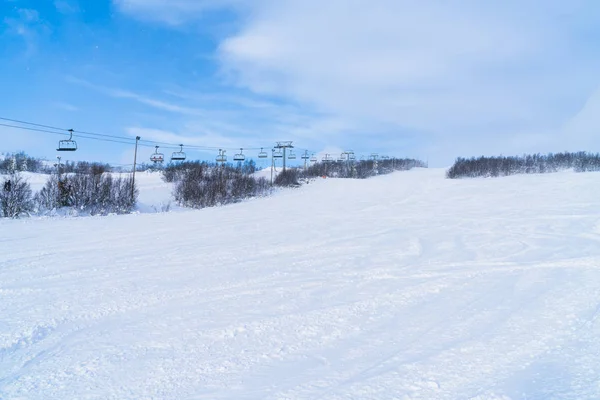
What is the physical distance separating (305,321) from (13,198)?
21.2 m

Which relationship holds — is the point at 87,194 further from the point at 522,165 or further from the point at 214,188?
the point at 522,165

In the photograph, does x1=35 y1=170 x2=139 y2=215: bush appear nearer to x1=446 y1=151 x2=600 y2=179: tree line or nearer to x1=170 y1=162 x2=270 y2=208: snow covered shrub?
x1=170 y1=162 x2=270 y2=208: snow covered shrub

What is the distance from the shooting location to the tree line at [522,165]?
207ft

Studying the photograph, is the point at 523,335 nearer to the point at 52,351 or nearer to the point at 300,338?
the point at 300,338

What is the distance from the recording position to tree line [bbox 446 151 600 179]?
207 feet

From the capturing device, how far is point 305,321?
12.6ft

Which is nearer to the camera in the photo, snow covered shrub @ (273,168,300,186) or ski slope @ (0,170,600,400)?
ski slope @ (0,170,600,400)

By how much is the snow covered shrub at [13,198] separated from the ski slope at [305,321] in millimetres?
13163

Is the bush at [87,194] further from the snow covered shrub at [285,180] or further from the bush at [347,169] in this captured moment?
the bush at [347,169]

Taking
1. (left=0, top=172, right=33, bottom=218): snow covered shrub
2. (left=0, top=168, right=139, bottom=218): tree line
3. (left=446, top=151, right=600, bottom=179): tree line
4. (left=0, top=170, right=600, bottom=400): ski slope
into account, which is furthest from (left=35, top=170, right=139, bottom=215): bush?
(left=446, top=151, right=600, bottom=179): tree line

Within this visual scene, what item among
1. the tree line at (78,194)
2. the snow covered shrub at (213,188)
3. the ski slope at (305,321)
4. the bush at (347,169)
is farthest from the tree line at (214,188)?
the bush at (347,169)

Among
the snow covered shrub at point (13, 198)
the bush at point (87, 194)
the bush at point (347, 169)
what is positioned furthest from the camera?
the bush at point (347, 169)

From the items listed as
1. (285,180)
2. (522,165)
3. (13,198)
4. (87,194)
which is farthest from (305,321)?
(522,165)

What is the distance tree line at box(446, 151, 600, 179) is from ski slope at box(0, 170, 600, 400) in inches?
2534
